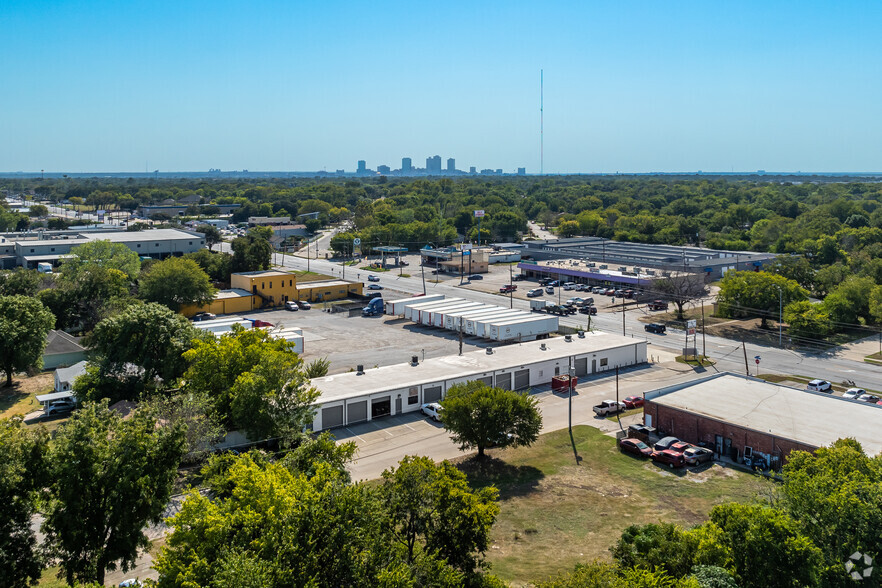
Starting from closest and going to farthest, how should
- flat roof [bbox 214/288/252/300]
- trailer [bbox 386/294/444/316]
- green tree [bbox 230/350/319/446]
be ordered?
green tree [bbox 230/350/319/446] → trailer [bbox 386/294/444/316] → flat roof [bbox 214/288/252/300]

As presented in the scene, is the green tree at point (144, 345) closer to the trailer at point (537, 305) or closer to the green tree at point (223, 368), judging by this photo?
the green tree at point (223, 368)

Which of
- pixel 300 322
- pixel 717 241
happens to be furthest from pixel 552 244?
pixel 300 322

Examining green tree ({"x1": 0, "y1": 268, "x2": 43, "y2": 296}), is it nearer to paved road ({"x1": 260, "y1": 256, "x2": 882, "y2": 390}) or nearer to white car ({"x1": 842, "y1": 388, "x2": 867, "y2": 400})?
paved road ({"x1": 260, "y1": 256, "x2": 882, "y2": 390})

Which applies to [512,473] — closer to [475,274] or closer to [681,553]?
[681,553]

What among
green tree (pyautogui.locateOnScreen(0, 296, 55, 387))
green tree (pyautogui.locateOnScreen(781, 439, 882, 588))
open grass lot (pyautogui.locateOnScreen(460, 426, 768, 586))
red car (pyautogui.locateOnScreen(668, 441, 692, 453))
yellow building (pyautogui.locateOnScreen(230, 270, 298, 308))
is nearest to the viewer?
green tree (pyautogui.locateOnScreen(781, 439, 882, 588))

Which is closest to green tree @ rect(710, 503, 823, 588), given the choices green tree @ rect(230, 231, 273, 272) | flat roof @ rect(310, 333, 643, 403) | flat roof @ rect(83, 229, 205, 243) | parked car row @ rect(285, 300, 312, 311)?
flat roof @ rect(310, 333, 643, 403)

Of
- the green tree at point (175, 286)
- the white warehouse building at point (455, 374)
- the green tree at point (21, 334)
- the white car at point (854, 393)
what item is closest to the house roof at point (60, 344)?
the green tree at point (21, 334)

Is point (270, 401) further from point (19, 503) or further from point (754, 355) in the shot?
point (754, 355)
